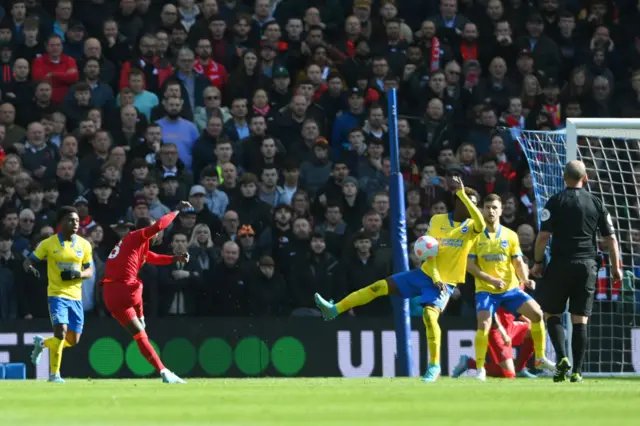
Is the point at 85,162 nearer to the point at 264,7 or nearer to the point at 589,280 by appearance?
the point at 264,7

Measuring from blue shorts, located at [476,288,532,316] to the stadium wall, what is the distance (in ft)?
7.07

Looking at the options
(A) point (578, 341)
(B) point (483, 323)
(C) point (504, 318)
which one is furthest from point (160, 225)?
(C) point (504, 318)

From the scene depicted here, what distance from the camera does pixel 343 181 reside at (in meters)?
18.4

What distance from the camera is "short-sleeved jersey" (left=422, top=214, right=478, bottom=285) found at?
1409 centimetres

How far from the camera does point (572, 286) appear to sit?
42.9 ft

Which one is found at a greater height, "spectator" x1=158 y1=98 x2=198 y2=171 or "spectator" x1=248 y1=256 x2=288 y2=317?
"spectator" x1=158 y1=98 x2=198 y2=171

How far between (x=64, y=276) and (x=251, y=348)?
2628mm

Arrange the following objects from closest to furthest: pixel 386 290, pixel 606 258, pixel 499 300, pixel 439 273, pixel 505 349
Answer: pixel 439 273 < pixel 386 290 < pixel 499 300 < pixel 505 349 < pixel 606 258

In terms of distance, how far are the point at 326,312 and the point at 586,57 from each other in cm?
878

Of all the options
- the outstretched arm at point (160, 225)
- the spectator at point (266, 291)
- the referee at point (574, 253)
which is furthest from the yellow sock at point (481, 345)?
the outstretched arm at point (160, 225)

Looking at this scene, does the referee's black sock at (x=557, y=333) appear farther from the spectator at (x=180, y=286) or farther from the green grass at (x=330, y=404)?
the spectator at (x=180, y=286)

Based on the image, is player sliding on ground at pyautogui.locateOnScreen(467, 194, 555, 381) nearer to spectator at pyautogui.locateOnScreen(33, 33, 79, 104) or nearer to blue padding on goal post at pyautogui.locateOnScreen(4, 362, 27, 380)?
blue padding on goal post at pyautogui.locateOnScreen(4, 362, 27, 380)

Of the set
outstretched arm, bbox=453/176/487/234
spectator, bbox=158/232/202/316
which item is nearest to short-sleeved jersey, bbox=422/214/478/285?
outstretched arm, bbox=453/176/487/234

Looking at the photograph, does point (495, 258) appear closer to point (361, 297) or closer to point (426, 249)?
point (426, 249)
